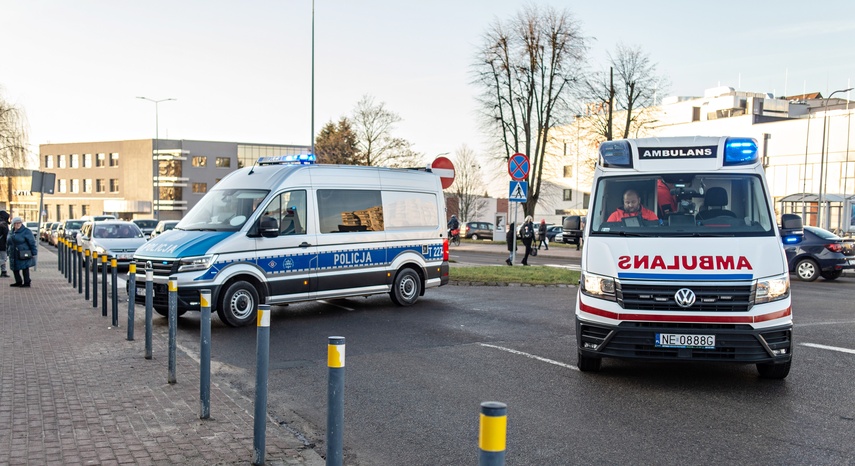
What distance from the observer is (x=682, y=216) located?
7945 millimetres

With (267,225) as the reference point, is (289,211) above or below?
above

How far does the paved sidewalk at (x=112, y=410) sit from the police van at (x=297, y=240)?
1341 millimetres

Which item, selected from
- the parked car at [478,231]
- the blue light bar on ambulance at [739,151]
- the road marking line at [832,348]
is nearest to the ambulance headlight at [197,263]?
the blue light bar on ambulance at [739,151]

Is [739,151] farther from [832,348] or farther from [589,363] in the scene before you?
[832,348]

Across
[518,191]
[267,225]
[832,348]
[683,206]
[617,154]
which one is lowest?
[832,348]

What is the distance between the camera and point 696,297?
7133 mm

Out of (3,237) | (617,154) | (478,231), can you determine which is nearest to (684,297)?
(617,154)

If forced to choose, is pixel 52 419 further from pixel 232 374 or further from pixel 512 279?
pixel 512 279

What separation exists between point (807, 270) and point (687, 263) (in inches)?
685

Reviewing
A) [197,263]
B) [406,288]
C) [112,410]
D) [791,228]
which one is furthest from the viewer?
[406,288]

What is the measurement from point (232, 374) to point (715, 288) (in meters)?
5.02

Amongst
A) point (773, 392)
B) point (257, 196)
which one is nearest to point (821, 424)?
point (773, 392)

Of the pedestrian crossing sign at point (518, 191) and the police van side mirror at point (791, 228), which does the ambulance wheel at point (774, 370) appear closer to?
the police van side mirror at point (791, 228)

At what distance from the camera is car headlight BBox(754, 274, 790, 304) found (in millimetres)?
7105
